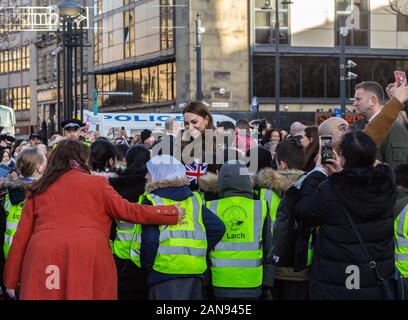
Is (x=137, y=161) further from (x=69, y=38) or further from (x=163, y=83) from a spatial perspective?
(x=163, y=83)

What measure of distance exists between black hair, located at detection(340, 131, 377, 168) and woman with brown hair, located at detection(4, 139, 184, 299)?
1.51 meters

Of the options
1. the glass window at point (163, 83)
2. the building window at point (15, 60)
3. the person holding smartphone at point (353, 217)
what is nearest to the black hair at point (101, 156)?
the person holding smartphone at point (353, 217)

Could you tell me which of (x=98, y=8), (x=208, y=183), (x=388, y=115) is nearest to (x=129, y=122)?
(x=208, y=183)

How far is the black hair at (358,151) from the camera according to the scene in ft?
18.0

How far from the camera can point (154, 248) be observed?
20.0 feet

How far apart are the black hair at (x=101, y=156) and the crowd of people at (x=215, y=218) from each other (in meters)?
0.01

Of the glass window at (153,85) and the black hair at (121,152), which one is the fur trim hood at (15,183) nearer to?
the black hair at (121,152)

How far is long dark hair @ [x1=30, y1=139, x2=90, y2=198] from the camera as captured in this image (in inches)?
224

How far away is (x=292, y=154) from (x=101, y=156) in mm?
1804

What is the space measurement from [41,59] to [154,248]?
69.2 m

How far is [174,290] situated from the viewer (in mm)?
6113

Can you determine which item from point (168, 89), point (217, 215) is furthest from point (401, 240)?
point (168, 89)

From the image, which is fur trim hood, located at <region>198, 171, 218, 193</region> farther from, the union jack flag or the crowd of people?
the union jack flag
